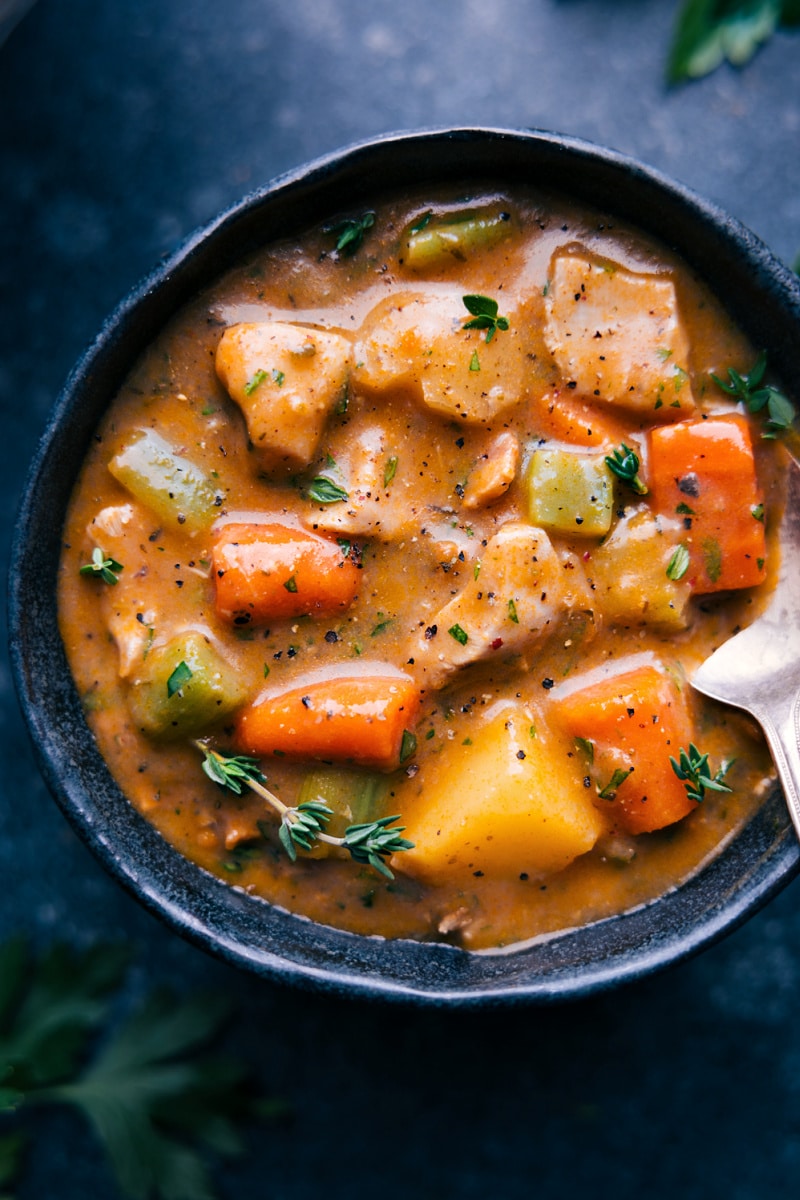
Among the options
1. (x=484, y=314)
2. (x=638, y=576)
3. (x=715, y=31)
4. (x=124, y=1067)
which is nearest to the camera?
(x=484, y=314)

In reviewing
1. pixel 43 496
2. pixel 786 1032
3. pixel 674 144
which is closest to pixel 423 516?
pixel 43 496

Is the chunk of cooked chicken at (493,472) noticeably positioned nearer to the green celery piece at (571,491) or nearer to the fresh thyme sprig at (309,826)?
the green celery piece at (571,491)

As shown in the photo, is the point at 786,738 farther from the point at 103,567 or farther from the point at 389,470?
the point at 103,567

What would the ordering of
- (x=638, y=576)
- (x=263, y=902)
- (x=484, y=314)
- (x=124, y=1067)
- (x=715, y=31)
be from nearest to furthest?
(x=484, y=314), (x=638, y=576), (x=263, y=902), (x=715, y=31), (x=124, y=1067)

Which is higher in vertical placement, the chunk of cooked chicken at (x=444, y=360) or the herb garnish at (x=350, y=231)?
the herb garnish at (x=350, y=231)

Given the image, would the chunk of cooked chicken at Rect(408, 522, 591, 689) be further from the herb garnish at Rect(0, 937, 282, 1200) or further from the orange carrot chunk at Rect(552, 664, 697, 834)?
the herb garnish at Rect(0, 937, 282, 1200)

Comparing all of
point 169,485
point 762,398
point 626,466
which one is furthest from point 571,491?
point 169,485

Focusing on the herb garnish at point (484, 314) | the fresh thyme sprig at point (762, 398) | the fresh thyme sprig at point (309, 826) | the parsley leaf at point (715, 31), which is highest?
Result: the parsley leaf at point (715, 31)

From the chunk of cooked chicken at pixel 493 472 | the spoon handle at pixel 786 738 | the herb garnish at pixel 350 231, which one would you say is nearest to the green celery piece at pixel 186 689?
the chunk of cooked chicken at pixel 493 472
